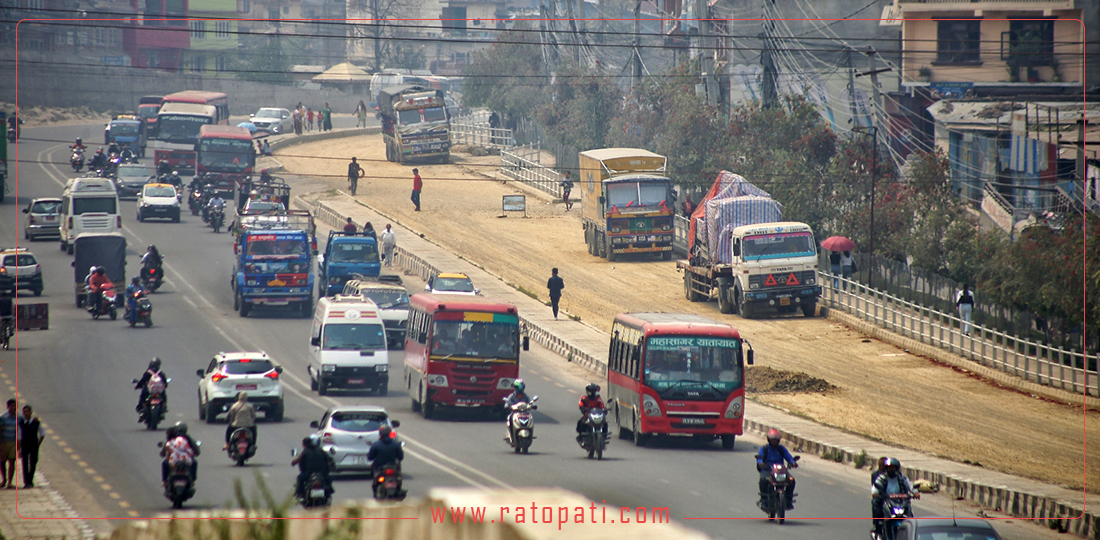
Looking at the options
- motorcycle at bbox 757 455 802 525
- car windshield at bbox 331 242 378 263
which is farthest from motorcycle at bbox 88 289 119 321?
motorcycle at bbox 757 455 802 525

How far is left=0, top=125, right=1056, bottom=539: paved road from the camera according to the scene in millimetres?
17250

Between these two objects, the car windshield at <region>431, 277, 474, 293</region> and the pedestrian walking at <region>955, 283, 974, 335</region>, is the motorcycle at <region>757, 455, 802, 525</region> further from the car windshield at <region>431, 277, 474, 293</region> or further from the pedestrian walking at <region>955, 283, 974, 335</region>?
the car windshield at <region>431, 277, 474, 293</region>

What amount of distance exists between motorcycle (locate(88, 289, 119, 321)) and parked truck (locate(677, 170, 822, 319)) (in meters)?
19.2

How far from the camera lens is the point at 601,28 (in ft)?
388

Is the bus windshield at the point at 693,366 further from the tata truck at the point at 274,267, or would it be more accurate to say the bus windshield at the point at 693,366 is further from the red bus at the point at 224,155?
the red bus at the point at 224,155

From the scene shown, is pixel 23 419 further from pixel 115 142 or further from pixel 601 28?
pixel 601 28

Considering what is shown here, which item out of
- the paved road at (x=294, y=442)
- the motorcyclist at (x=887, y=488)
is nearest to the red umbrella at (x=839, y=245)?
the paved road at (x=294, y=442)

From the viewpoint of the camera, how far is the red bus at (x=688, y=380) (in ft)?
70.0

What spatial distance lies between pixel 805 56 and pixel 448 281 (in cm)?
3323

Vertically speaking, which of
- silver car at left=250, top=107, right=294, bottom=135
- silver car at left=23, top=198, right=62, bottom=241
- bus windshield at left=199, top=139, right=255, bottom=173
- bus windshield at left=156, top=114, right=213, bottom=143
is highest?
silver car at left=250, top=107, right=294, bottom=135

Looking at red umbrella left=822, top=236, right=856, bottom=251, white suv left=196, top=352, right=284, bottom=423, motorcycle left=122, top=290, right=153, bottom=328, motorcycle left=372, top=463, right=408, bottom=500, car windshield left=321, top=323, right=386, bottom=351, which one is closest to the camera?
motorcycle left=372, top=463, right=408, bottom=500

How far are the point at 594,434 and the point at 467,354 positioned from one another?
467 cm

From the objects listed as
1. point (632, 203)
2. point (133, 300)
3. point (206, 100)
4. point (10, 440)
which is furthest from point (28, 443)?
point (206, 100)

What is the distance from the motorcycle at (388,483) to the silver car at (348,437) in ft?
6.73
